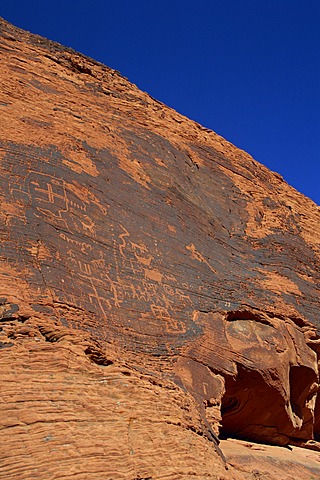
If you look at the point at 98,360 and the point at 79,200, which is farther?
the point at 79,200

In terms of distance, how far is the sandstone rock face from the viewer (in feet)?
20.1

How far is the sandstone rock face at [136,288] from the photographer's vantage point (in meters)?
6.12

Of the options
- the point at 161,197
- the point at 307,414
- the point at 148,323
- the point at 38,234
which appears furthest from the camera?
the point at 307,414

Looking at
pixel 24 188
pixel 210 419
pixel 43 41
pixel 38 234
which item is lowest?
pixel 210 419

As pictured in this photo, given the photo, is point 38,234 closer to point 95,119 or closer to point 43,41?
point 95,119

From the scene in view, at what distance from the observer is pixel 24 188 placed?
815 cm

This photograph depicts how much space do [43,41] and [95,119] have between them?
2.72 metres

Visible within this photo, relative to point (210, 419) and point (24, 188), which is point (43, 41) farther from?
point (210, 419)

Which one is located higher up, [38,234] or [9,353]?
[38,234]

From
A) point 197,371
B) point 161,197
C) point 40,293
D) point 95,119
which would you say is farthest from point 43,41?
Answer: point 197,371

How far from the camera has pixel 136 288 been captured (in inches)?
339

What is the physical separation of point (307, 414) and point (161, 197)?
5.50 meters

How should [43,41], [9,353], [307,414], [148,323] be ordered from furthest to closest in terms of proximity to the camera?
[43,41], [307,414], [148,323], [9,353]

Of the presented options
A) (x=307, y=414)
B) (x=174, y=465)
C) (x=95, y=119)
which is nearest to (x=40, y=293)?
(x=174, y=465)
